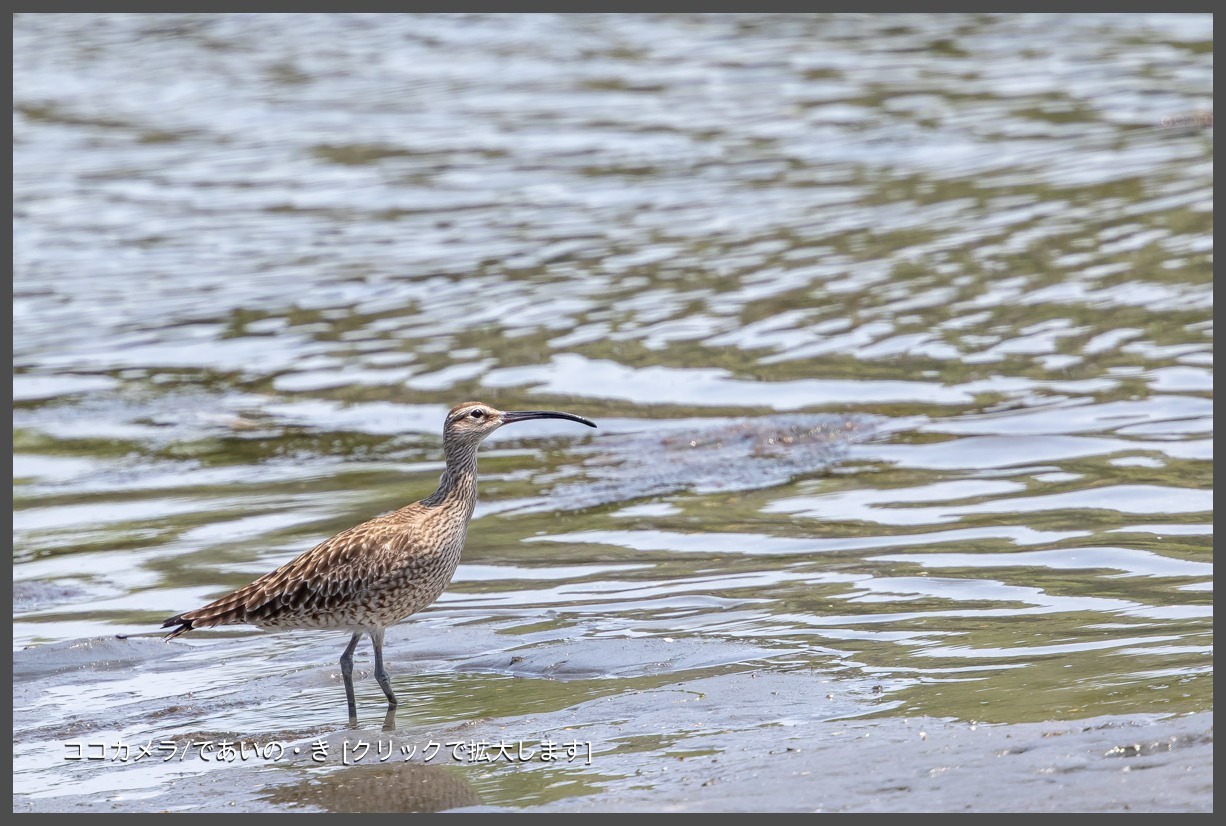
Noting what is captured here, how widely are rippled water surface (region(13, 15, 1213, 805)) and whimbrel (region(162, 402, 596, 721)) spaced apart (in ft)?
1.37

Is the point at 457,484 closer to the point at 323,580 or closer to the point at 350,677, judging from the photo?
the point at 323,580

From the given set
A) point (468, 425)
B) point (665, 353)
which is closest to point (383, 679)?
point (468, 425)

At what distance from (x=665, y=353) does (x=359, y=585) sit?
7202 millimetres

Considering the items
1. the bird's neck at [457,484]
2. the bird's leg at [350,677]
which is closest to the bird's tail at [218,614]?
the bird's leg at [350,677]

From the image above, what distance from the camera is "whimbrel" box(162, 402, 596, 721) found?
8.27 metres

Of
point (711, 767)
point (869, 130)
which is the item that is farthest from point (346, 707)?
point (869, 130)

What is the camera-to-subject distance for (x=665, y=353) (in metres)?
15.2

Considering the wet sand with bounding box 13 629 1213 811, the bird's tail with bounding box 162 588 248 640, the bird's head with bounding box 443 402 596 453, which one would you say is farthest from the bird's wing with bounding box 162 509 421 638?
the bird's head with bounding box 443 402 596 453

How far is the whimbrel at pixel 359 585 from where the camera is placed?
8273mm

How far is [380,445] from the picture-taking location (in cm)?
1340

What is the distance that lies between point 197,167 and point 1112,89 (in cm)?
1213

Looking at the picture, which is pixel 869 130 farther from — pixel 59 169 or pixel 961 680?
pixel 961 680

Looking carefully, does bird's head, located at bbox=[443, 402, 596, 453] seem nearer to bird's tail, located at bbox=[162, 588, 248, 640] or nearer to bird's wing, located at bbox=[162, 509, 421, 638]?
bird's wing, located at bbox=[162, 509, 421, 638]

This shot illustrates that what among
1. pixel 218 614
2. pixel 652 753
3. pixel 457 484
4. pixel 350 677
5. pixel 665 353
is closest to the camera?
pixel 652 753
